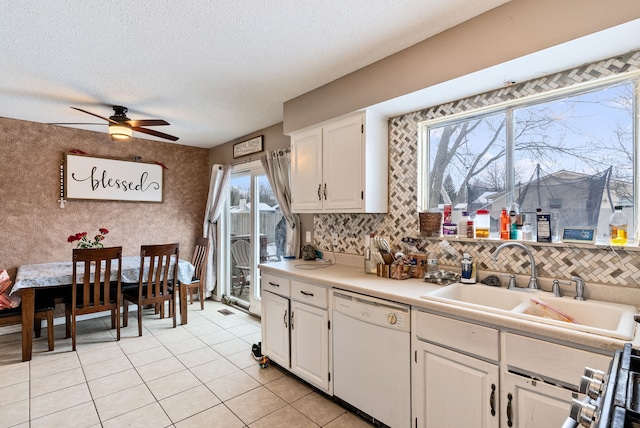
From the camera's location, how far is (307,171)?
291 cm

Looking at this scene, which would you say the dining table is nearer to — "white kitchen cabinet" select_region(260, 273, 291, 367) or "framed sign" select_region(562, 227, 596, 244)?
"white kitchen cabinet" select_region(260, 273, 291, 367)

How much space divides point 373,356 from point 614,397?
1441 mm

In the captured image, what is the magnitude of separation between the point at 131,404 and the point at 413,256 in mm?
2278

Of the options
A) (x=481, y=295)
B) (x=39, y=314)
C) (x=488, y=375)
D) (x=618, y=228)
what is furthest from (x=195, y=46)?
(x=39, y=314)

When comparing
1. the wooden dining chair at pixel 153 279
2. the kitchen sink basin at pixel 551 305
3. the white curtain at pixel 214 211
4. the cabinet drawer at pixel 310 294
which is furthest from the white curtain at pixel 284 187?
the kitchen sink basin at pixel 551 305

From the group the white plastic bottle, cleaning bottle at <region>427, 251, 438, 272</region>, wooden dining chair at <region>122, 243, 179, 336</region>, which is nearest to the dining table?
wooden dining chair at <region>122, 243, 179, 336</region>

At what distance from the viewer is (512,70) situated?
1.79 m

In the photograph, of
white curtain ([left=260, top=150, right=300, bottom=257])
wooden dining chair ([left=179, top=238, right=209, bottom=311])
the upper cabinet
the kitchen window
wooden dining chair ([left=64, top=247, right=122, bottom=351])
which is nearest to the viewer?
the kitchen window

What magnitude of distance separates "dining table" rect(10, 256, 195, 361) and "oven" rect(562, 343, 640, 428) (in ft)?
12.7

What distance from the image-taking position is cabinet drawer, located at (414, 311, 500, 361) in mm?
1487

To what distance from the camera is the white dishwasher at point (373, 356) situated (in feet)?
5.98

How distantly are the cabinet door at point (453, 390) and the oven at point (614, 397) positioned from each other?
73 centimetres

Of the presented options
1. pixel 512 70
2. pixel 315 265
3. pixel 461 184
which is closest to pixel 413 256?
pixel 461 184

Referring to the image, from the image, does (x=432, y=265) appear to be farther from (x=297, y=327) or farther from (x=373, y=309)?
(x=297, y=327)
